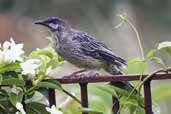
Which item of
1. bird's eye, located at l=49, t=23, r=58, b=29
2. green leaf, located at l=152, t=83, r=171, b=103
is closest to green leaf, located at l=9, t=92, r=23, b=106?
green leaf, located at l=152, t=83, r=171, b=103

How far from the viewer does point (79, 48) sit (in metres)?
2.74

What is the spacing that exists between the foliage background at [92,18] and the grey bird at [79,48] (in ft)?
12.6

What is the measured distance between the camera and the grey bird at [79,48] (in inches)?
99.0

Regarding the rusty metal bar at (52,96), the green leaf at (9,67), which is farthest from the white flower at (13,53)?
the rusty metal bar at (52,96)

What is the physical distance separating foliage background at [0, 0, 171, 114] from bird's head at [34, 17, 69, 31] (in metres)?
3.90

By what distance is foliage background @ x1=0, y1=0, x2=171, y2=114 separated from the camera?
7.53 metres

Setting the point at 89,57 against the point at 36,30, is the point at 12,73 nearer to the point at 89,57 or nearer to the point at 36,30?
the point at 89,57

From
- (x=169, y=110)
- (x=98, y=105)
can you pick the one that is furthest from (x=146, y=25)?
(x=98, y=105)

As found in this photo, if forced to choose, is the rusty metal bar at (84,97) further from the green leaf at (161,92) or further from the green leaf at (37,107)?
the green leaf at (161,92)

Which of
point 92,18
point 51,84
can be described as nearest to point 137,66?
point 51,84

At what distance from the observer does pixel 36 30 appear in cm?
790

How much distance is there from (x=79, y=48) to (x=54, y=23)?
24 centimetres

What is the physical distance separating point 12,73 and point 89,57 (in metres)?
0.83

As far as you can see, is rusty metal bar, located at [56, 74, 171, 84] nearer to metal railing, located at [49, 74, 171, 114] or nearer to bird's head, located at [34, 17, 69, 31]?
metal railing, located at [49, 74, 171, 114]
